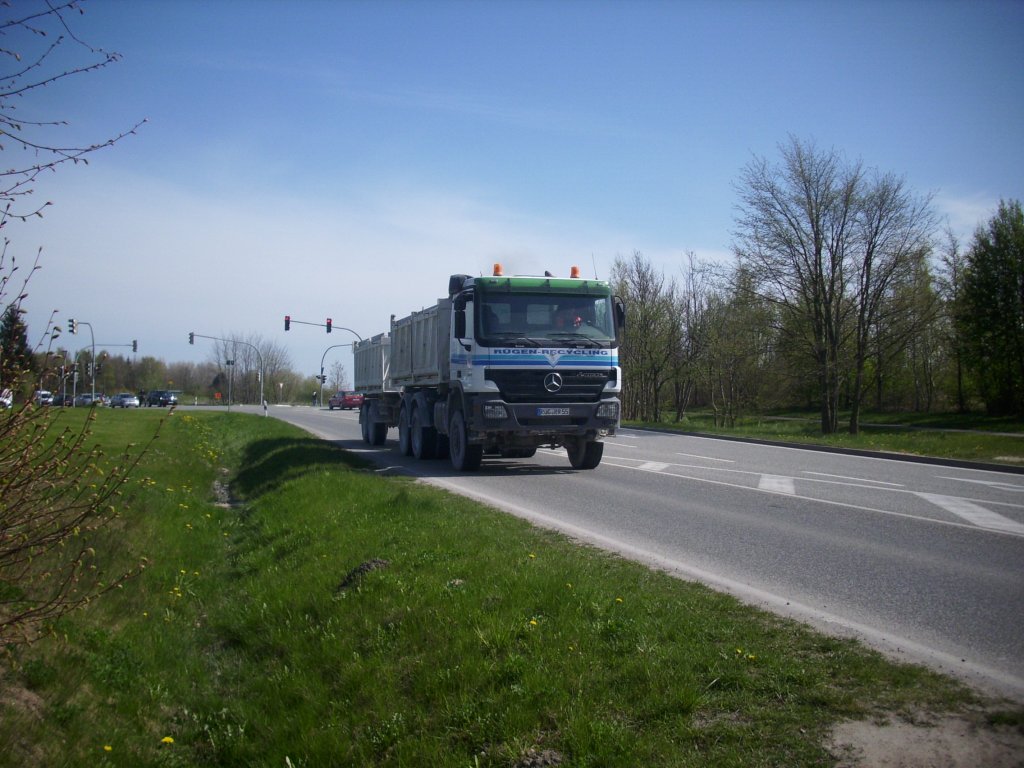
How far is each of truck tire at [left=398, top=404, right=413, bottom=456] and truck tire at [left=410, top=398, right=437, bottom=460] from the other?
46 cm

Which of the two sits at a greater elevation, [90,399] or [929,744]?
[90,399]

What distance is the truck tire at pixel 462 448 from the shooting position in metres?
15.1

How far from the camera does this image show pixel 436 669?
495 cm

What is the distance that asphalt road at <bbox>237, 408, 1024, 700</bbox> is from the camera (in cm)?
537

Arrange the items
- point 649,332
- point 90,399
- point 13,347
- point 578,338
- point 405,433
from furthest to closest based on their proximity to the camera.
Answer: point 649,332
point 405,433
point 578,338
point 90,399
point 13,347

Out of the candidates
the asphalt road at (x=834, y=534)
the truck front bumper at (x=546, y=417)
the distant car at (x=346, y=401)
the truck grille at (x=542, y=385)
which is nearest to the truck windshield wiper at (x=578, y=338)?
the truck grille at (x=542, y=385)

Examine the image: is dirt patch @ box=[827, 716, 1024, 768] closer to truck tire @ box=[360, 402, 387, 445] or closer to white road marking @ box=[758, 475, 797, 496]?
white road marking @ box=[758, 475, 797, 496]

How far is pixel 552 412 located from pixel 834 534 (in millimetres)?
6352

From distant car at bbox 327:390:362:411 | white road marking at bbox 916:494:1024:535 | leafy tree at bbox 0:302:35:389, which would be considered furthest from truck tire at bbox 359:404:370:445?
distant car at bbox 327:390:362:411

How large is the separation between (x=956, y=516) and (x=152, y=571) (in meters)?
9.22

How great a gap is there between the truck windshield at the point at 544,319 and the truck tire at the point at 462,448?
1835 millimetres

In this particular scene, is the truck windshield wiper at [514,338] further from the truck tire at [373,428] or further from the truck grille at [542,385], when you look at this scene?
the truck tire at [373,428]

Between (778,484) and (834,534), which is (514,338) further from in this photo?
(834,534)

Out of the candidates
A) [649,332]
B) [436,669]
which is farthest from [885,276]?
[436,669]
